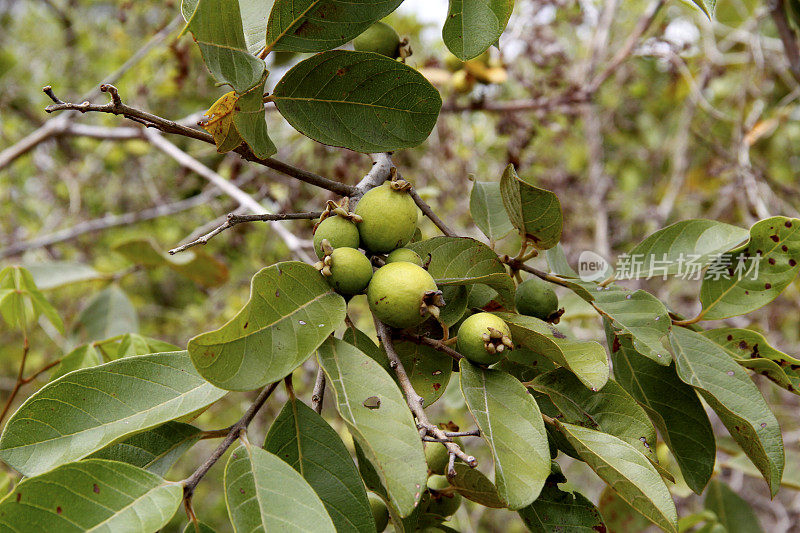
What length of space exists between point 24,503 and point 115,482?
0.34 feet

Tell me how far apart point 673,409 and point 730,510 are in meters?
1.02

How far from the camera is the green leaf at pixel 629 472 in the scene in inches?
33.1

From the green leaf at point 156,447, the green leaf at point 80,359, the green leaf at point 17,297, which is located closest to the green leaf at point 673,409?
the green leaf at point 156,447

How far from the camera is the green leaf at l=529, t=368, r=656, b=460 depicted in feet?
3.23

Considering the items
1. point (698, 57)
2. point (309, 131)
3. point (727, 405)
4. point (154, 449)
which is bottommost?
point (698, 57)

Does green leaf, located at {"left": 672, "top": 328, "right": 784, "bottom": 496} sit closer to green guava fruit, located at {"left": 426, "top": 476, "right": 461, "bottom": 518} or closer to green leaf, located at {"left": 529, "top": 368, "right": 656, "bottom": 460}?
green leaf, located at {"left": 529, "top": 368, "right": 656, "bottom": 460}

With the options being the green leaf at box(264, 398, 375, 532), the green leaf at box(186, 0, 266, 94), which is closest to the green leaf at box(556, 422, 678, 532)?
the green leaf at box(264, 398, 375, 532)

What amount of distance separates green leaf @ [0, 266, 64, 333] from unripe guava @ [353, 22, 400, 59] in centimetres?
98

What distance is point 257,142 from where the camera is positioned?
90 cm

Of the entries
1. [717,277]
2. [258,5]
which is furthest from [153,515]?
[717,277]

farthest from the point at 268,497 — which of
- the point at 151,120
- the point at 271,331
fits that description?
the point at 151,120

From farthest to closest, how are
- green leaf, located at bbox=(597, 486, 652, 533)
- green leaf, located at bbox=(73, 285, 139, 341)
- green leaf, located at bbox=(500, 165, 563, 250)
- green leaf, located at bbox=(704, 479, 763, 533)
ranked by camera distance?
green leaf, located at bbox=(73, 285, 139, 341), green leaf, located at bbox=(704, 479, 763, 533), green leaf, located at bbox=(597, 486, 652, 533), green leaf, located at bbox=(500, 165, 563, 250)

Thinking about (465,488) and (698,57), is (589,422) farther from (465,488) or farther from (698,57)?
(698,57)

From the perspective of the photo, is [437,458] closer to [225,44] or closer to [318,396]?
[318,396]
